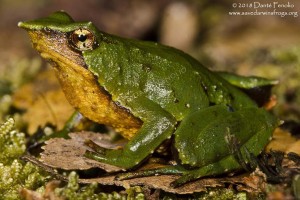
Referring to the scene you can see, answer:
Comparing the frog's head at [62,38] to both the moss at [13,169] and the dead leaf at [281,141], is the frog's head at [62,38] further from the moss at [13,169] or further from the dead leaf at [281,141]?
the dead leaf at [281,141]

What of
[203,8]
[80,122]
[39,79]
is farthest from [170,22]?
[80,122]

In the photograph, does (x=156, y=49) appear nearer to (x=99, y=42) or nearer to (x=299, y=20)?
(x=99, y=42)

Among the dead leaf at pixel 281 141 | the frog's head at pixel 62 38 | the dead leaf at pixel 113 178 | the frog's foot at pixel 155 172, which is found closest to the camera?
the dead leaf at pixel 113 178

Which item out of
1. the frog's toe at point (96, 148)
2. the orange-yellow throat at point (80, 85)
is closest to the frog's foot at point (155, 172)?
the frog's toe at point (96, 148)

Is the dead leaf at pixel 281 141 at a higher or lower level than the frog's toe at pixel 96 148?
lower

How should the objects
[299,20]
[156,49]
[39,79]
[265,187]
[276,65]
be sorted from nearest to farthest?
1. [265,187]
2. [156,49]
3. [39,79]
4. [276,65]
5. [299,20]

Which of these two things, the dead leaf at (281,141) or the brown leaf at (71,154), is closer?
the brown leaf at (71,154)

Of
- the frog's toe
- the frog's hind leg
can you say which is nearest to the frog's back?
the frog's hind leg
